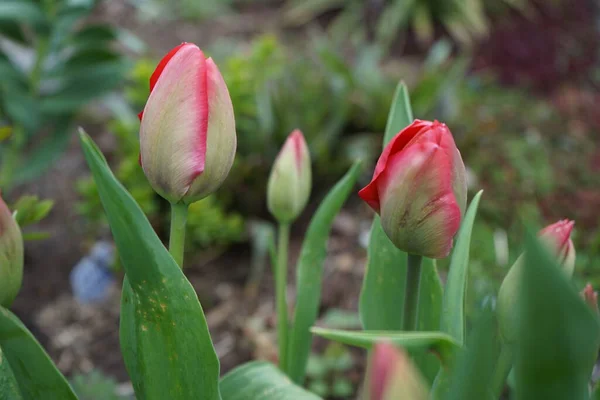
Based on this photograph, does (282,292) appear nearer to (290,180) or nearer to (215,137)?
(290,180)

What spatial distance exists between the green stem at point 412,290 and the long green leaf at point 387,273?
0.24ft

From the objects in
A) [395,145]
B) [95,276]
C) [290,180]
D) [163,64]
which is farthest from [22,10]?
[395,145]

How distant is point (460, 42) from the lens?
131 inches

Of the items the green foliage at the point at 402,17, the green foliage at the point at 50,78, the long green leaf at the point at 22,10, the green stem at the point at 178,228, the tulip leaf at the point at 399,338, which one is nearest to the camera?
the tulip leaf at the point at 399,338

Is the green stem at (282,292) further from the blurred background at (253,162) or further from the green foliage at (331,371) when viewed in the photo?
the green foliage at (331,371)

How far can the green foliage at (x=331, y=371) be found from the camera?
1214 mm

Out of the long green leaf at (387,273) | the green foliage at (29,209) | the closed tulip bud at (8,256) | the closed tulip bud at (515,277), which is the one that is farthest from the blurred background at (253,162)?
the closed tulip bud at (515,277)

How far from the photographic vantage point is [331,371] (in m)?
1.25

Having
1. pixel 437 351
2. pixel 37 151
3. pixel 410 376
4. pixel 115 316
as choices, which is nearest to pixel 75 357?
pixel 115 316

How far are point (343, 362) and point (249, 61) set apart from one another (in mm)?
887

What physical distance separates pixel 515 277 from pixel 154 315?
24 cm

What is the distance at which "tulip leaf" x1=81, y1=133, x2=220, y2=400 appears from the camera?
16.2 inches

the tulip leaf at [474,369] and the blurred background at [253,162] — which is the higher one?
the tulip leaf at [474,369]

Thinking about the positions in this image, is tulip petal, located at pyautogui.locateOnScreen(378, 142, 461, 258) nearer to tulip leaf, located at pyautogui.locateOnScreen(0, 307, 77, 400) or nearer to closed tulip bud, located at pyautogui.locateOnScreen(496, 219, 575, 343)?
closed tulip bud, located at pyautogui.locateOnScreen(496, 219, 575, 343)
